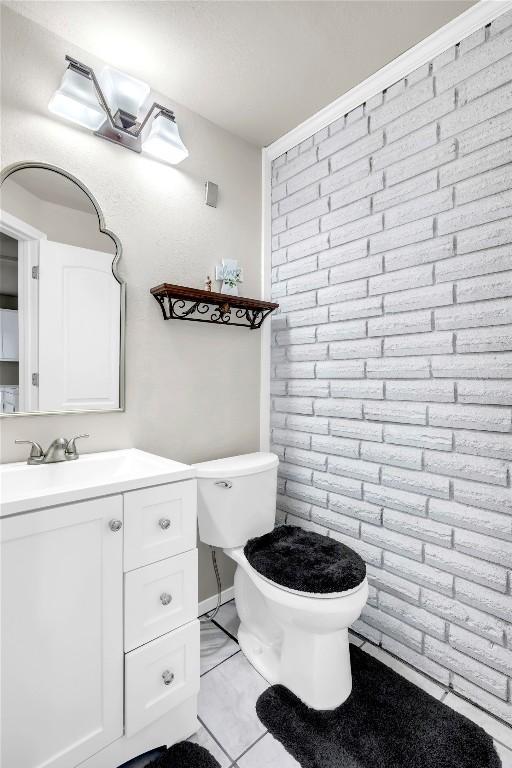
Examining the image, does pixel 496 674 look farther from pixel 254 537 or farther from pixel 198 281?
pixel 198 281

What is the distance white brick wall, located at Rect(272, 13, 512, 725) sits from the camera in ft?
4.50

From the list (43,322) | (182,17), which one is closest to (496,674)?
(43,322)

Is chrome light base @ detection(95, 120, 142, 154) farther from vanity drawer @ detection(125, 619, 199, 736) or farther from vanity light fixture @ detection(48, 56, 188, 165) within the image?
vanity drawer @ detection(125, 619, 199, 736)

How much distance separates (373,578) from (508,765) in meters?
0.68

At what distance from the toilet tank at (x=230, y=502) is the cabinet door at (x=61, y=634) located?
1.94 feet

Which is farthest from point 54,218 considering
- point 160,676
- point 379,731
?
point 379,731

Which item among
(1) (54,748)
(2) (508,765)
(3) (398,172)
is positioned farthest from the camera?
(3) (398,172)

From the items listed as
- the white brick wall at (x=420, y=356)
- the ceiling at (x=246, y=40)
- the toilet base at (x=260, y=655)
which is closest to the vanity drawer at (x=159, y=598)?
the toilet base at (x=260, y=655)

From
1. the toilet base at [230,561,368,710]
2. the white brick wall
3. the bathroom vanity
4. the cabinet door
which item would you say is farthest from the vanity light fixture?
the toilet base at [230,561,368,710]

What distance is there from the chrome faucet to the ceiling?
1.56 meters

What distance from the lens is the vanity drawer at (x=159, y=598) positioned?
117 cm


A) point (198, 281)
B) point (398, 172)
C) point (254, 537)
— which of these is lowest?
point (254, 537)

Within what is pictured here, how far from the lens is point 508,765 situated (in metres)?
1.20

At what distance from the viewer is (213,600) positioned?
79.4 inches
